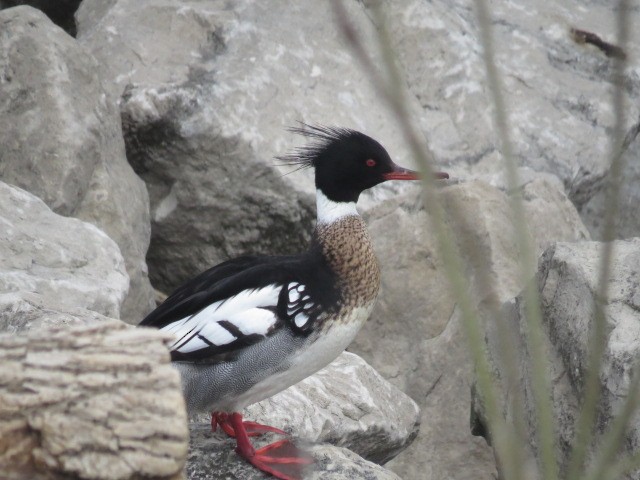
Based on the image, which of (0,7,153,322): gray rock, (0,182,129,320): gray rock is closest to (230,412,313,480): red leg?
(0,182,129,320): gray rock

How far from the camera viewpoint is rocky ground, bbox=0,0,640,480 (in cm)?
455

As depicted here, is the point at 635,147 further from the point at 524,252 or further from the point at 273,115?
the point at 524,252

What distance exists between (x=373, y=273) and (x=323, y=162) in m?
0.61

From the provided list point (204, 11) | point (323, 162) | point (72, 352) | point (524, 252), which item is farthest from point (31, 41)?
point (524, 252)

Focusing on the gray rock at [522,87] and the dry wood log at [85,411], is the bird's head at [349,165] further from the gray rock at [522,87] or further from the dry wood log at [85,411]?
the dry wood log at [85,411]

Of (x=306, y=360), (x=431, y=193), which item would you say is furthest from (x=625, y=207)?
(x=431, y=193)

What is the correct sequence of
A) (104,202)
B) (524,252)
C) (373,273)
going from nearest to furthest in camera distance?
(524,252) → (373,273) → (104,202)

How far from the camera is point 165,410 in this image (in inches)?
103

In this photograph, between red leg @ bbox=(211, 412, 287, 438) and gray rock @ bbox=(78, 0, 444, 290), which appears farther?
gray rock @ bbox=(78, 0, 444, 290)

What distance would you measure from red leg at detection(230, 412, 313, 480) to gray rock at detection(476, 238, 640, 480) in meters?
0.87

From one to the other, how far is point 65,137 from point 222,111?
3.24 feet

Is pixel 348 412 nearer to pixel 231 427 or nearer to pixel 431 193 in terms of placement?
pixel 231 427

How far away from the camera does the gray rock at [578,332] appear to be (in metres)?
4.10

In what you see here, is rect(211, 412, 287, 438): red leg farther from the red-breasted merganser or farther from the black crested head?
the black crested head
